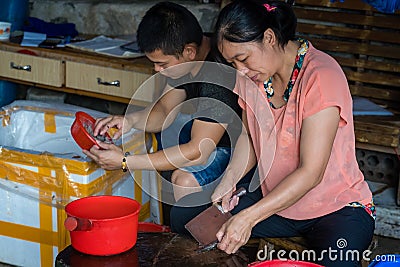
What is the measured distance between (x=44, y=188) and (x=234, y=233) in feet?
3.77

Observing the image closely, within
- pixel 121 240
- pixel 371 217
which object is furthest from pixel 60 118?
pixel 371 217

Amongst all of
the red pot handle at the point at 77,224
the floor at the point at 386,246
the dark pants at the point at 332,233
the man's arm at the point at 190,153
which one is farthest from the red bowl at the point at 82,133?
the floor at the point at 386,246

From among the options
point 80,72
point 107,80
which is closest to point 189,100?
point 107,80

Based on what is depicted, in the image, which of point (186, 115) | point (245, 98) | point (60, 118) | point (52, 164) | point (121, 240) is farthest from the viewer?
point (60, 118)

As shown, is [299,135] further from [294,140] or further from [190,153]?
[190,153]

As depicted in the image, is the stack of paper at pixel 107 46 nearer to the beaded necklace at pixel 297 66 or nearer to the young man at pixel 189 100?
the young man at pixel 189 100

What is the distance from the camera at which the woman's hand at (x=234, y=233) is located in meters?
2.25

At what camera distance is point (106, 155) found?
2908mm

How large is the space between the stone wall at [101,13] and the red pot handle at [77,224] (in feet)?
8.04

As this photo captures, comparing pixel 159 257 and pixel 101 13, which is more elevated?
pixel 101 13

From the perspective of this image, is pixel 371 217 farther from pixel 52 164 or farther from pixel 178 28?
pixel 52 164

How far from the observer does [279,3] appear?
95.0 inches

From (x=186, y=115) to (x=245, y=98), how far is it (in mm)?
655

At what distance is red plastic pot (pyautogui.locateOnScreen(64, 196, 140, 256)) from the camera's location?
2143 mm
